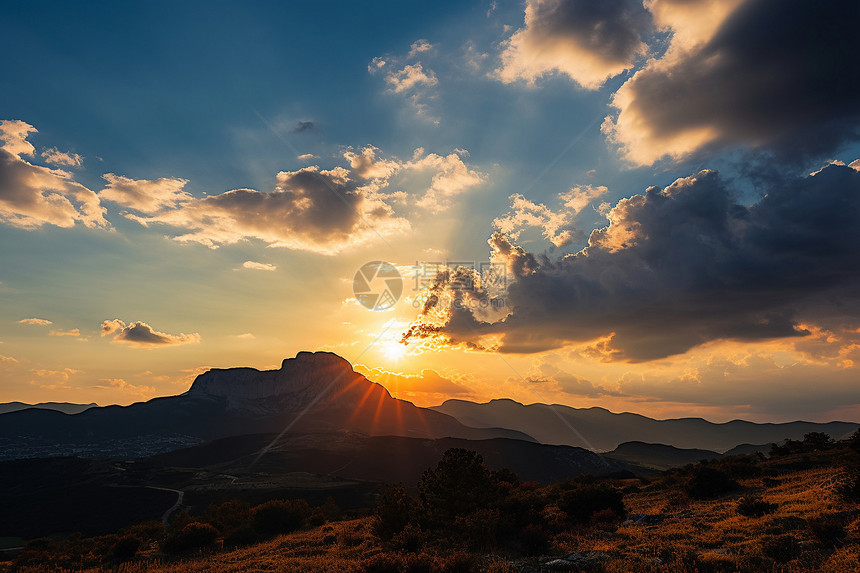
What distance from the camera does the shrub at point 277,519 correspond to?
132 ft

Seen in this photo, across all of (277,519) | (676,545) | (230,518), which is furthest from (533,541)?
(230,518)

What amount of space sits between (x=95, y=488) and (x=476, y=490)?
16575 cm

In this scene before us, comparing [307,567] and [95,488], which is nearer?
[307,567]

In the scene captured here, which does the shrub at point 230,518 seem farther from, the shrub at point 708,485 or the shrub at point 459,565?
the shrub at point 708,485

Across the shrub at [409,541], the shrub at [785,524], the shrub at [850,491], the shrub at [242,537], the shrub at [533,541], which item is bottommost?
the shrub at [242,537]

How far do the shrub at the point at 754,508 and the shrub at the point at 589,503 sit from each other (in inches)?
295

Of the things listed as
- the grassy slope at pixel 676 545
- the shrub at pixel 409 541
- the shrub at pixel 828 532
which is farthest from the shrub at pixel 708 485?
the shrub at pixel 409 541

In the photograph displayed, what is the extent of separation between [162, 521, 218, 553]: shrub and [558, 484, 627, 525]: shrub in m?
28.2

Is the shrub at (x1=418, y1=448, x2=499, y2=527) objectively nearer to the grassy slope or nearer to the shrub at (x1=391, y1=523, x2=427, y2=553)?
the shrub at (x1=391, y1=523, x2=427, y2=553)

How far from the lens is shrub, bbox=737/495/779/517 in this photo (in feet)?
75.7

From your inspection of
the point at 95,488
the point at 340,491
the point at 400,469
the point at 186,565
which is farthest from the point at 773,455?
the point at 95,488

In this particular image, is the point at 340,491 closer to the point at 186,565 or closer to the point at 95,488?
the point at 95,488

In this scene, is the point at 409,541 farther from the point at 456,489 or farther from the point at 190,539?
the point at 190,539

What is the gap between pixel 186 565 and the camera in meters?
25.8
